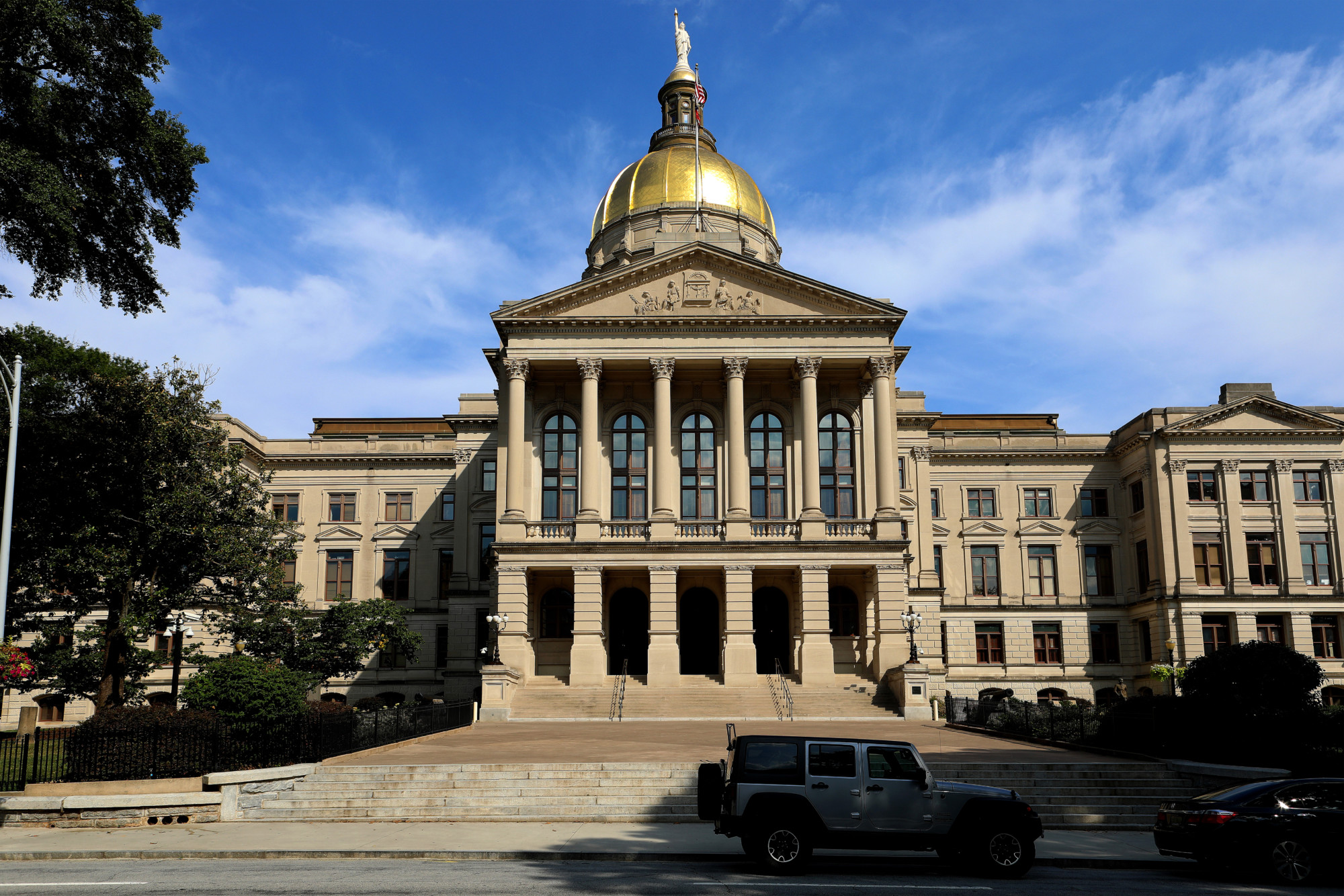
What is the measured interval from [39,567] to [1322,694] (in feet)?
161

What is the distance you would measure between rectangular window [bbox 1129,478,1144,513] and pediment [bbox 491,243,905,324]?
23.0 meters

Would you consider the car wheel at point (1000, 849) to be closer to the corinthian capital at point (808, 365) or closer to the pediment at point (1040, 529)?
the corinthian capital at point (808, 365)

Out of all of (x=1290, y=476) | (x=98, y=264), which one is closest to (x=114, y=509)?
(x=98, y=264)

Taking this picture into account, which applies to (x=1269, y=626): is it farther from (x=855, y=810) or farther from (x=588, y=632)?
(x=855, y=810)

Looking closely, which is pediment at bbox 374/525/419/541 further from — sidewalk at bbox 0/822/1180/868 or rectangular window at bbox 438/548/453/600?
sidewalk at bbox 0/822/1180/868

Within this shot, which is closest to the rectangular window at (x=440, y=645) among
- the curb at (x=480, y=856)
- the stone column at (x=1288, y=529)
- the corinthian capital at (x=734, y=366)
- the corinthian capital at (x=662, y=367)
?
the corinthian capital at (x=662, y=367)

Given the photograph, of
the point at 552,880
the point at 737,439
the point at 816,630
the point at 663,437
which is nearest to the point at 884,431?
the point at 737,439

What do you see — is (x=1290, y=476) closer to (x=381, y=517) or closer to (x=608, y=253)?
(x=608, y=253)

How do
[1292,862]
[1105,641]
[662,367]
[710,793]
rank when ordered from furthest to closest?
[1105,641] < [662,367] < [710,793] < [1292,862]

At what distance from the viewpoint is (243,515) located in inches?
1430

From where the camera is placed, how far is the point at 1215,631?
59.0m

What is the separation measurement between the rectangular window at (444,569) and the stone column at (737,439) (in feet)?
69.2

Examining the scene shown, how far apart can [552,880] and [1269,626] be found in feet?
183

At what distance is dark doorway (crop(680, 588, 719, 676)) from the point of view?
2000 inches
